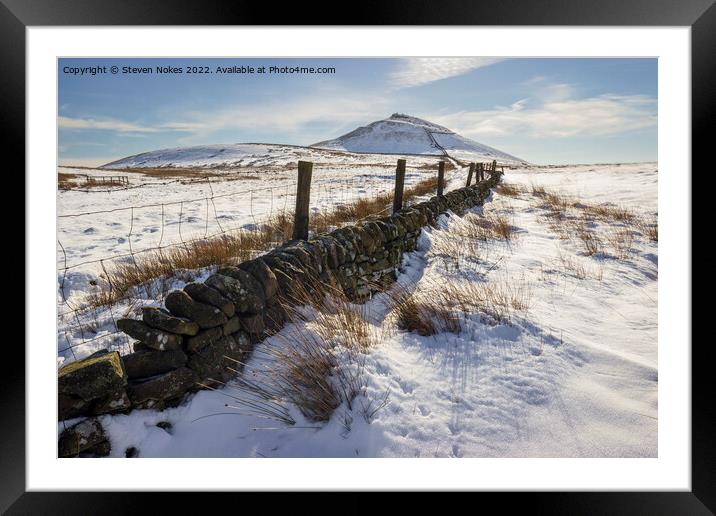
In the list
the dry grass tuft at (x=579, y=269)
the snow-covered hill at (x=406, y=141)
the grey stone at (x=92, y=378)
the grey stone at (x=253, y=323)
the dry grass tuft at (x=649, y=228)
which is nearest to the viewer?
the grey stone at (x=92, y=378)

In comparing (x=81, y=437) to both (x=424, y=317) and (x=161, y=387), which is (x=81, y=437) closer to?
(x=161, y=387)

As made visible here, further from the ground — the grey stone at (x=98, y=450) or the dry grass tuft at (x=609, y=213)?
the dry grass tuft at (x=609, y=213)

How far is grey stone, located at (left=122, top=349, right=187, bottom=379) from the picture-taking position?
6.52ft

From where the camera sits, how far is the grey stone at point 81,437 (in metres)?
1.86

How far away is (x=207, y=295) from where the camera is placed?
227 centimetres

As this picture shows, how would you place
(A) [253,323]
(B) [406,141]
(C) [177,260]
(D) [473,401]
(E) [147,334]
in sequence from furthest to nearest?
(B) [406,141], (C) [177,260], (A) [253,323], (D) [473,401], (E) [147,334]

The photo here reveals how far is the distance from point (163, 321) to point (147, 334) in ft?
0.32

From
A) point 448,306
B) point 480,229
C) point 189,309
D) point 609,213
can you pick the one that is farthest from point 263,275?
point 609,213

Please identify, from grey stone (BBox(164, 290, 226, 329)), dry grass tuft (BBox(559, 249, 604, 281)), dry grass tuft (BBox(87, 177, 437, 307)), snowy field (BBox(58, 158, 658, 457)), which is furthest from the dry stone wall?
dry grass tuft (BBox(559, 249, 604, 281))

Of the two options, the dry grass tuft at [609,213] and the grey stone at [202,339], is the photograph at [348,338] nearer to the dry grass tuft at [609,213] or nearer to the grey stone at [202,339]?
the grey stone at [202,339]

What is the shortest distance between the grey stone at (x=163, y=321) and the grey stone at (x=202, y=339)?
73 millimetres

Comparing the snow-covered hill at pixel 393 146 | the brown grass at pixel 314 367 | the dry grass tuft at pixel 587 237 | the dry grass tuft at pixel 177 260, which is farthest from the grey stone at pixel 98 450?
the snow-covered hill at pixel 393 146
